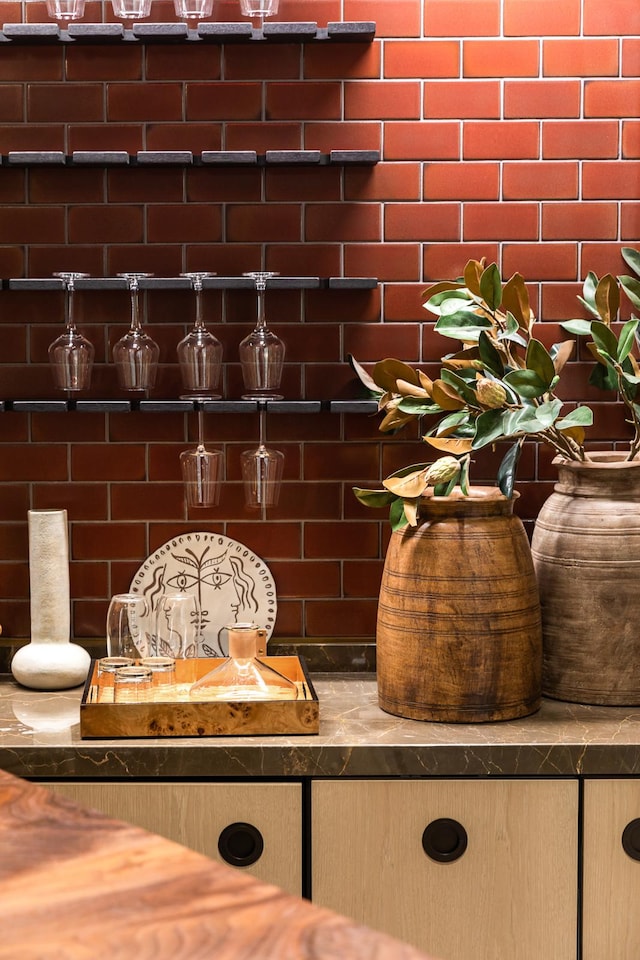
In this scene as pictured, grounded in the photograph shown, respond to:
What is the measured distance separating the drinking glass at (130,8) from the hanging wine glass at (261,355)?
0.61 m

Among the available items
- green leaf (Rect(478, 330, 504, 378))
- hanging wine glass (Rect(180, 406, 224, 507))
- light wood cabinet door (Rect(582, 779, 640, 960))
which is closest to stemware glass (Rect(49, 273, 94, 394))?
hanging wine glass (Rect(180, 406, 224, 507))

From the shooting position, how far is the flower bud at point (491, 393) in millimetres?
2025

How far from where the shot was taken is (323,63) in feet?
8.11

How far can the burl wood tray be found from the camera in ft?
6.57

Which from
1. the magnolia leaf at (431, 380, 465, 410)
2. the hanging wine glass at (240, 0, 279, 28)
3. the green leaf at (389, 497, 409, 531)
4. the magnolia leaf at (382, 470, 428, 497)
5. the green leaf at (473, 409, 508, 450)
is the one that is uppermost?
the hanging wine glass at (240, 0, 279, 28)

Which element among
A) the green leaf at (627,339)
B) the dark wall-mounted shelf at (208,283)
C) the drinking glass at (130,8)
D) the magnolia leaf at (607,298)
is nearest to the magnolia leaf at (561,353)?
the magnolia leaf at (607,298)

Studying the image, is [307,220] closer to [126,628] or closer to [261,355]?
[261,355]

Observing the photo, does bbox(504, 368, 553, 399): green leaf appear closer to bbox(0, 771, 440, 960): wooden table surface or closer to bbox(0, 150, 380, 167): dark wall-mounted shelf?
bbox(0, 150, 380, 167): dark wall-mounted shelf

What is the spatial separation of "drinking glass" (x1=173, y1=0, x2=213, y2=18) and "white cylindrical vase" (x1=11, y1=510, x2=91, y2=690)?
114cm

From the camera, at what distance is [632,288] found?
2.38 meters

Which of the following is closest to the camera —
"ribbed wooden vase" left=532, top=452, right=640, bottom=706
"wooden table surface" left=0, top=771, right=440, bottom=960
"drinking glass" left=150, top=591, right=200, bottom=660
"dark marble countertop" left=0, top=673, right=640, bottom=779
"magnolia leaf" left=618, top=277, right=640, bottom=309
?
"wooden table surface" left=0, top=771, right=440, bottom=960

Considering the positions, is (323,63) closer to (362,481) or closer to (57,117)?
(57,117)

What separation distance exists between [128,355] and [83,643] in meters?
0.74

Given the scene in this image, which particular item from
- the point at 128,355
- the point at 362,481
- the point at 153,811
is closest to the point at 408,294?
the point at 362,481
